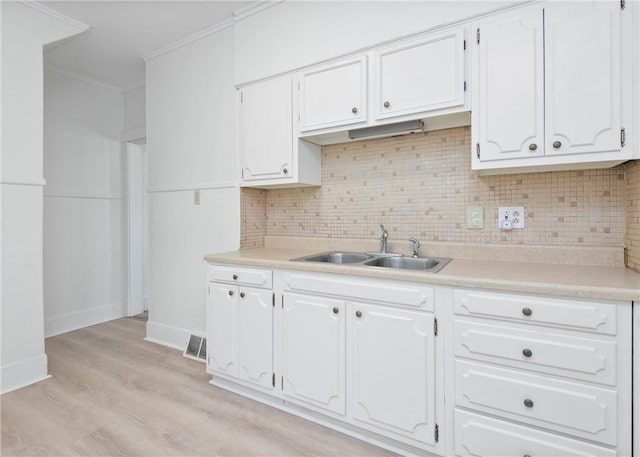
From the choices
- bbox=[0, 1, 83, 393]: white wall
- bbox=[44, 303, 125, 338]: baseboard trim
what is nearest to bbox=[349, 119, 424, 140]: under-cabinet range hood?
bbox=[0, 1, 83, 393]: white wall

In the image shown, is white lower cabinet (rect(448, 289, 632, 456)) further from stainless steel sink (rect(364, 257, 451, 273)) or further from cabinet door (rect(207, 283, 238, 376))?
cabinet door (rect(207, 283, 238, 376))

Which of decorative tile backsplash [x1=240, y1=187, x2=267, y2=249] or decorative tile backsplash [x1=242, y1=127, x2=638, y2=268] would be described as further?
decorative tile backsplash [x1=240, y1=187, x2=267, y2=249]

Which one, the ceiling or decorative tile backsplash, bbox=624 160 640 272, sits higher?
the ceiling

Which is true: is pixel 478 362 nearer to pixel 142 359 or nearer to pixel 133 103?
pixel 142 359

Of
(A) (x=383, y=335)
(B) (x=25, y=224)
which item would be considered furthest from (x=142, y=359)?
(A) (x=383, y=335)

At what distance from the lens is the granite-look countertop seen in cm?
124

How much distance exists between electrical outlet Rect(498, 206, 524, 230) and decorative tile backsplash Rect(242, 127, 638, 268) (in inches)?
1.0

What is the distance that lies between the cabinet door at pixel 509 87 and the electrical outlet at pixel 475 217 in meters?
0.41

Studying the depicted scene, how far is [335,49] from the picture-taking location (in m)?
2.10

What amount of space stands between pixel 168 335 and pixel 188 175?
1460 millimetres

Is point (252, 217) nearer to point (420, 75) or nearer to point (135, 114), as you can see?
point (420, 75)

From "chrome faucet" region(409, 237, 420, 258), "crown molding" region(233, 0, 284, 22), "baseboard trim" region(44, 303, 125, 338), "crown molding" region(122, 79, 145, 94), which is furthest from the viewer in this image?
"crown molding" region(122, 79, 145, 94)

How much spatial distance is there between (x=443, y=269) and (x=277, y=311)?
96 cm

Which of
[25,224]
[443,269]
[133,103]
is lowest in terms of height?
[443,269]
